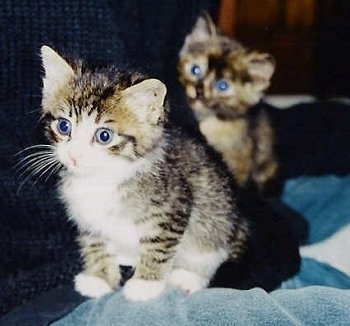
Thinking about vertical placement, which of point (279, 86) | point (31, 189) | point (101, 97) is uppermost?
point (101, 97)

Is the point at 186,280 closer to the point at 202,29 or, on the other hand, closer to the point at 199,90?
the point at 199,90

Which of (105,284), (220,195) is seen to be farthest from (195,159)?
(105,284)

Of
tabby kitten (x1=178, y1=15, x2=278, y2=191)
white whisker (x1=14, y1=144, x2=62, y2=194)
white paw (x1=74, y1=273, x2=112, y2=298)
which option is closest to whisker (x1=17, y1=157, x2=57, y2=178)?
white whisker (x1=14, y1=144, x2=62, y2=194)

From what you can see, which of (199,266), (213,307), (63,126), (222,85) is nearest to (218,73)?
(222,85)

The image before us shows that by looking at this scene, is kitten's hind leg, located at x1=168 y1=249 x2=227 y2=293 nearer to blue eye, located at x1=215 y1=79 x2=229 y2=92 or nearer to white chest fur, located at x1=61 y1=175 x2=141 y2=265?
white chest fur, located at x1=61 y1=175 x2=141 y2=265

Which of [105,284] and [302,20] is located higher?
[302,20]

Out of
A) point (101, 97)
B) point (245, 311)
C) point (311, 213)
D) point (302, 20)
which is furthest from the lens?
point (302, 20)

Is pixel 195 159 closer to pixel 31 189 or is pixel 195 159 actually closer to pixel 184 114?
pixel 184 114

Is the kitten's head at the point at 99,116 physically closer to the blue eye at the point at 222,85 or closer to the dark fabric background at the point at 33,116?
the dark fabric background at the point at 33,116
